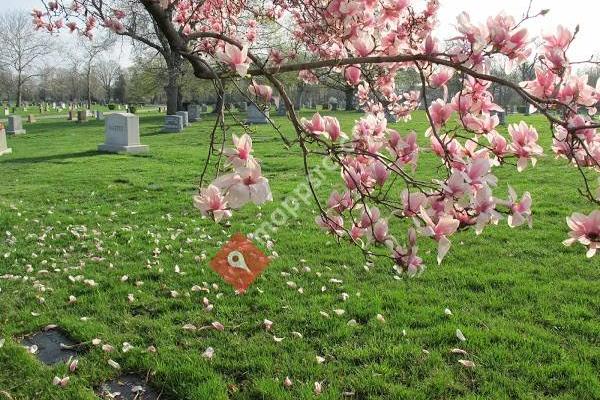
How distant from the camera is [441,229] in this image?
5.61ft

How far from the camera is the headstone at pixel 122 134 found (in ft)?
48.9

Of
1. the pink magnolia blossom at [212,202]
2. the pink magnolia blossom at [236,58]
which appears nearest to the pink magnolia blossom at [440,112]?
the pink magnolia blossom at [236,58]

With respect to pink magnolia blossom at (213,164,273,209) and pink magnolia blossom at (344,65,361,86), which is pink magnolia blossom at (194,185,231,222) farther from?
pink magnolia blossom at (344,65,361,86)

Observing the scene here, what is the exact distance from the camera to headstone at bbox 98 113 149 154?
48.9ft

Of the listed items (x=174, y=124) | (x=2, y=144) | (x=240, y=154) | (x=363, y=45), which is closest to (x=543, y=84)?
(x=363, y=45)

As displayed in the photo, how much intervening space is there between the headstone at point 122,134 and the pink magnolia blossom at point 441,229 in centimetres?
1422

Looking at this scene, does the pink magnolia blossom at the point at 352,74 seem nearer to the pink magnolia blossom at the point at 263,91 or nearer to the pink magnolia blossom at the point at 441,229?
the pink magnolia blossom at the point at 263,91

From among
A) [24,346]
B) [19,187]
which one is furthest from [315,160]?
[24,346]

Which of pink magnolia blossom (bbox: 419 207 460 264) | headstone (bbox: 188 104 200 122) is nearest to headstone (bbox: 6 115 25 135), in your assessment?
headstone (bbox: 188 104 200 122)

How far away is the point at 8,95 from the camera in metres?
86.1

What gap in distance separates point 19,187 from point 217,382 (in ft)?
28.8

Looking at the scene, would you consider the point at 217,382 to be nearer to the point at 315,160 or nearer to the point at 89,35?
the point at 89,35
